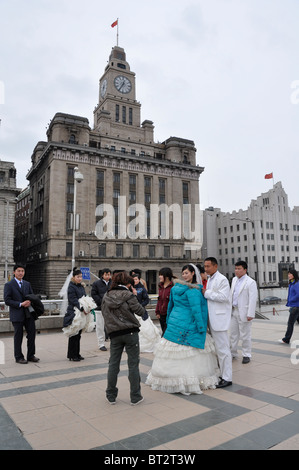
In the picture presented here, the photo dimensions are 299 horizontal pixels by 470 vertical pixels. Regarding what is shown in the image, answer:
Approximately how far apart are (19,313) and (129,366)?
3.87 m

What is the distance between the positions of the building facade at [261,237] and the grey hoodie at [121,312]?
74.1m

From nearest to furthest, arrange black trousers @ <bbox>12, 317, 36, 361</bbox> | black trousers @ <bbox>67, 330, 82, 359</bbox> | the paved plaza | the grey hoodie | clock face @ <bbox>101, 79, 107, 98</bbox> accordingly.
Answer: the paved plaza
the grey hoodie
black trousers @ <bbox>12, 317, 36, 361</bbox>
black trousers @ <bbox>67, 330, 82, 359</bbox>
clock face @ <bbox>101, 79, 107, 98</bbox>

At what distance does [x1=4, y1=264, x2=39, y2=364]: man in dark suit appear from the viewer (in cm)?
766

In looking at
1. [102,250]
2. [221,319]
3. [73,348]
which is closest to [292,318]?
[221,319]

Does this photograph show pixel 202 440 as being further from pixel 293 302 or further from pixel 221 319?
pixel 293 302

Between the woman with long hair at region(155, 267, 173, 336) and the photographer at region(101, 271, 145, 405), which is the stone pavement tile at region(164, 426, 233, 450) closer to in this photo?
the photographer at region(101, 271, 145, 405)

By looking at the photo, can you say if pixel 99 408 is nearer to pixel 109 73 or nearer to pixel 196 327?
pixel 196 327

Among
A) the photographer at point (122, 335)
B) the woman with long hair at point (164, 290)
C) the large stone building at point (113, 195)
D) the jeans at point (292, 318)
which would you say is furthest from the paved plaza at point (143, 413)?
the large stone building at point (113, 195)

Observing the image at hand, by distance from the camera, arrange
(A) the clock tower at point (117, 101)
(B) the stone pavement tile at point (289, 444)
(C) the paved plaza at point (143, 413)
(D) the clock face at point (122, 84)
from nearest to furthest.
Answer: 1. (B) the stone pavement tile at point (289, 444)
2. (C) the paved plaza at point (143, 413)
3. (A) the clock tower at point (117, 101)
4. (D) the clock face at point (122, 84)

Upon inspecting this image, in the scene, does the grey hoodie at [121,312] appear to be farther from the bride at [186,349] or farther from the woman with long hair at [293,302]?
the woman with long hair at [293,302]

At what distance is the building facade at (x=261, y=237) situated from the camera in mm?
78500

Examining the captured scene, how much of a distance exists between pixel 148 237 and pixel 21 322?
159 feet

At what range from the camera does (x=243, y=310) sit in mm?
7832

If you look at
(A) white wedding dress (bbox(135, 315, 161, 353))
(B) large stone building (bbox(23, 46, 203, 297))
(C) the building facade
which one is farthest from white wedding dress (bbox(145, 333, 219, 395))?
(C) the building facade
